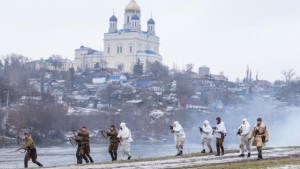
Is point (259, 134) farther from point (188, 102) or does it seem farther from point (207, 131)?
point (188, 102)

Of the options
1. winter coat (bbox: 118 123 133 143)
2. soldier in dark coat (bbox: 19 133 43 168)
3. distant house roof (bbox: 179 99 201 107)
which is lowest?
soldier in dark coat (bbox: 19 133 43 168)

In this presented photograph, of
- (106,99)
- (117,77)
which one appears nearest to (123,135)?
(106,99)

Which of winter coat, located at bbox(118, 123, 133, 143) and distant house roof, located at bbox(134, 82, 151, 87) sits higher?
distant house roof, located at bbox(134, 82, 151, 87)

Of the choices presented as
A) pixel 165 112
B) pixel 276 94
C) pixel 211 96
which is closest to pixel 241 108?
pixel 211 96

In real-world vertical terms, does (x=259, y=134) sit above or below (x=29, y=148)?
above

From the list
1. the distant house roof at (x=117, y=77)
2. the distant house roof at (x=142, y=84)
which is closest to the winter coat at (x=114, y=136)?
the distant house roof at (x=142, y=84)

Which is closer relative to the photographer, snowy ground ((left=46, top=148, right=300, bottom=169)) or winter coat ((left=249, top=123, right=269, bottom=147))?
snowy ground ((left=46, top=148, right=300, bottom=169))

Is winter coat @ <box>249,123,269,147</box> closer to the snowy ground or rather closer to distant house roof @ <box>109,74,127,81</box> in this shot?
the snowy ground

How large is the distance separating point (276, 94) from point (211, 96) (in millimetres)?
33058

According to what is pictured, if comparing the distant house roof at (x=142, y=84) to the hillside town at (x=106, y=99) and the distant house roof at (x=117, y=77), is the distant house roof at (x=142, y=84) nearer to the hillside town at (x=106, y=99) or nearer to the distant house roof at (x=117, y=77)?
the hillside town at (x=106, y=99)

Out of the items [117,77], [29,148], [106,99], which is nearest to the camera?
[29,148]

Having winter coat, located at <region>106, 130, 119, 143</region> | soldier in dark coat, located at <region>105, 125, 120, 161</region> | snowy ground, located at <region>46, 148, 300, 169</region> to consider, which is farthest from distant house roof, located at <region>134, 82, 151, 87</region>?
snowy ground, located at <region>46, 148, 300, 169</region>

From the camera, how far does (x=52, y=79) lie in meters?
186

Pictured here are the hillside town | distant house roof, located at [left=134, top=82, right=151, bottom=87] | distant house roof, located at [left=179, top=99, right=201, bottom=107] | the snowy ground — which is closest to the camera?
the snowy ground
